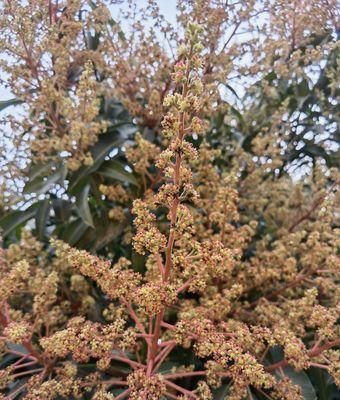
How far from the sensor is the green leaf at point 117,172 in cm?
172

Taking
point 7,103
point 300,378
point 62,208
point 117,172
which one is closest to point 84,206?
point 117,172

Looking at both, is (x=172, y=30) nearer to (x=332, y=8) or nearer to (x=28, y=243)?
(x=332, y=8)

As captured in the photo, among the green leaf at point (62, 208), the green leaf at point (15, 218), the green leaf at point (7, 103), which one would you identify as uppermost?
the green leaf at point (7, 103)

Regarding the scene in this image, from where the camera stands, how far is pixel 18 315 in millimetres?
1412

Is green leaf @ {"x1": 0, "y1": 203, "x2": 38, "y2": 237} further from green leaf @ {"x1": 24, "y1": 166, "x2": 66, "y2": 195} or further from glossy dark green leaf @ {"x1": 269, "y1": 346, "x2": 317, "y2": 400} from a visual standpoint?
glossy dark green leaf @ {"x1": 269, "y1": 346, "x2": 317, "y2": 400}

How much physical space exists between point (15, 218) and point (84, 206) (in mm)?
294

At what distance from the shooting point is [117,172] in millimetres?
1740

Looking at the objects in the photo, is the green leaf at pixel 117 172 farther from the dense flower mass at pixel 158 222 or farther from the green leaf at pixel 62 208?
the green leaf at pixel 62 208

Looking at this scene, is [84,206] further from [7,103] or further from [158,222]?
[7,103]

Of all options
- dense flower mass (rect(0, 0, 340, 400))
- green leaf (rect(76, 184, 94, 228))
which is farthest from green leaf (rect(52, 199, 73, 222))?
green leaf (rect(76, 184, 94, 228))

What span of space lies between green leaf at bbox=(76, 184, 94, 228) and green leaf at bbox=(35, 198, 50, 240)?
19cm

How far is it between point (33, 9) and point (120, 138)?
0.50 m

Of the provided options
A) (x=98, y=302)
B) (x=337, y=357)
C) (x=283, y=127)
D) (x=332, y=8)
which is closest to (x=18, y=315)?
(x=98, y=302)

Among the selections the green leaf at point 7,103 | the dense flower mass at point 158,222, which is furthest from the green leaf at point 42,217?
the green leaf at point 7,103
